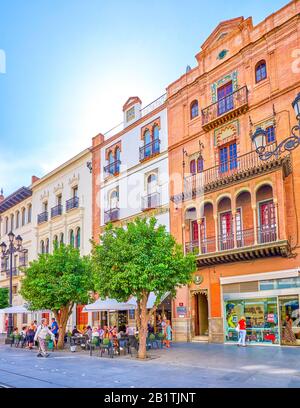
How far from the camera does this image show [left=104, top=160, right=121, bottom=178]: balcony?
31.7 meters

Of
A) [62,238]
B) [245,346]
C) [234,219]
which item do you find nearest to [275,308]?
[245,346]

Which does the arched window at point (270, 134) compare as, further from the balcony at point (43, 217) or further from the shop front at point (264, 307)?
the balcony at point (43, 217)

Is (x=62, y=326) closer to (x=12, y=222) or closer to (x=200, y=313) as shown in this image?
(x=200, y=313)

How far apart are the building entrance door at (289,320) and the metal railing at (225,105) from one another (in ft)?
32.3

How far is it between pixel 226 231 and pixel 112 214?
34.0 feet

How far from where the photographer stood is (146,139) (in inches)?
1176

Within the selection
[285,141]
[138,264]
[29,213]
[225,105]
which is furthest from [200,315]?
[29,213]

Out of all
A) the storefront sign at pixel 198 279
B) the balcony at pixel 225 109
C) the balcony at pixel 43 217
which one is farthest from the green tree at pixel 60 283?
the balcony at pixel 43 217

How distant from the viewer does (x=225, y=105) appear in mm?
24250

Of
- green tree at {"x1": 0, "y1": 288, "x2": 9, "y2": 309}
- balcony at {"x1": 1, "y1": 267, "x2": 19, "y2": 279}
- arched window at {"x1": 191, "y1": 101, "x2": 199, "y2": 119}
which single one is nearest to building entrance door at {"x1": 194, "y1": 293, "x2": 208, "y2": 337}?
arched window at {"x1": 191, "y1": 101, "x2": 199, "y2": 119}

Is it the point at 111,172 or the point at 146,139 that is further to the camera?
the point at 111,172

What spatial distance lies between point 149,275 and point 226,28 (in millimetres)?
14998

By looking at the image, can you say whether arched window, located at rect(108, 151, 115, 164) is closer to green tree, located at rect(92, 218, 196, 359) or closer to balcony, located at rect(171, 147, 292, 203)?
balcony, located at rect(171, 147, 292, 203)
